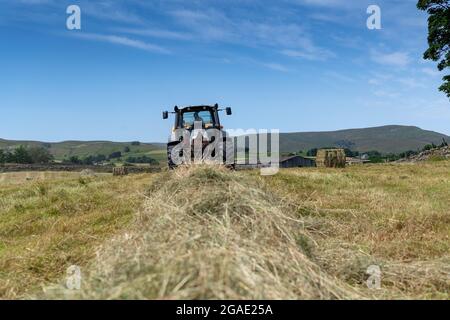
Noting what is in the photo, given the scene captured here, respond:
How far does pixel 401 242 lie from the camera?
7.55m

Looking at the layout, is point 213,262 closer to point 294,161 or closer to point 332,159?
point 332,159

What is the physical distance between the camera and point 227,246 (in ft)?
14.4

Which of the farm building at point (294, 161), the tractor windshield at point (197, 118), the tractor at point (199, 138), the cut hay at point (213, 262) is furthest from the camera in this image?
the farm building at point (294, 161)

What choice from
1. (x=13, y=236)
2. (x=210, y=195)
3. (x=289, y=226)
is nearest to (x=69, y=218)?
(x=13, y=236)

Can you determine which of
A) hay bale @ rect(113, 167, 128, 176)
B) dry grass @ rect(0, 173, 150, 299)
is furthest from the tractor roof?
hay bale @ rect(113, 167, 128, 176)

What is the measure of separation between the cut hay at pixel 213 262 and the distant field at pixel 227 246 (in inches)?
0.4

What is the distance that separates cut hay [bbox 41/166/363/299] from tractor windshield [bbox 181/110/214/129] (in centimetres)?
1177

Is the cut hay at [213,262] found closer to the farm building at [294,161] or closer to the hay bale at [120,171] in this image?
the hay bale at [120,171]

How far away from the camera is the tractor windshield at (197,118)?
17734mm

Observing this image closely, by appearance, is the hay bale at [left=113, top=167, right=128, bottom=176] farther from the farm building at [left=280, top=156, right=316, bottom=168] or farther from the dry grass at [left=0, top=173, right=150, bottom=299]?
the farm building at [left=280, top=156, right=316, bottom=168]

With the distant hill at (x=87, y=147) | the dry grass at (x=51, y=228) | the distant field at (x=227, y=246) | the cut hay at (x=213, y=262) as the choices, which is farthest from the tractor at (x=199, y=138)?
the distant hill at (x=87, y=147)

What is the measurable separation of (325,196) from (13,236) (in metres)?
7.75

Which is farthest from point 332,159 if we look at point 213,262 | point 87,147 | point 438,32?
point 87,147

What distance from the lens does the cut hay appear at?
11.9 ft
